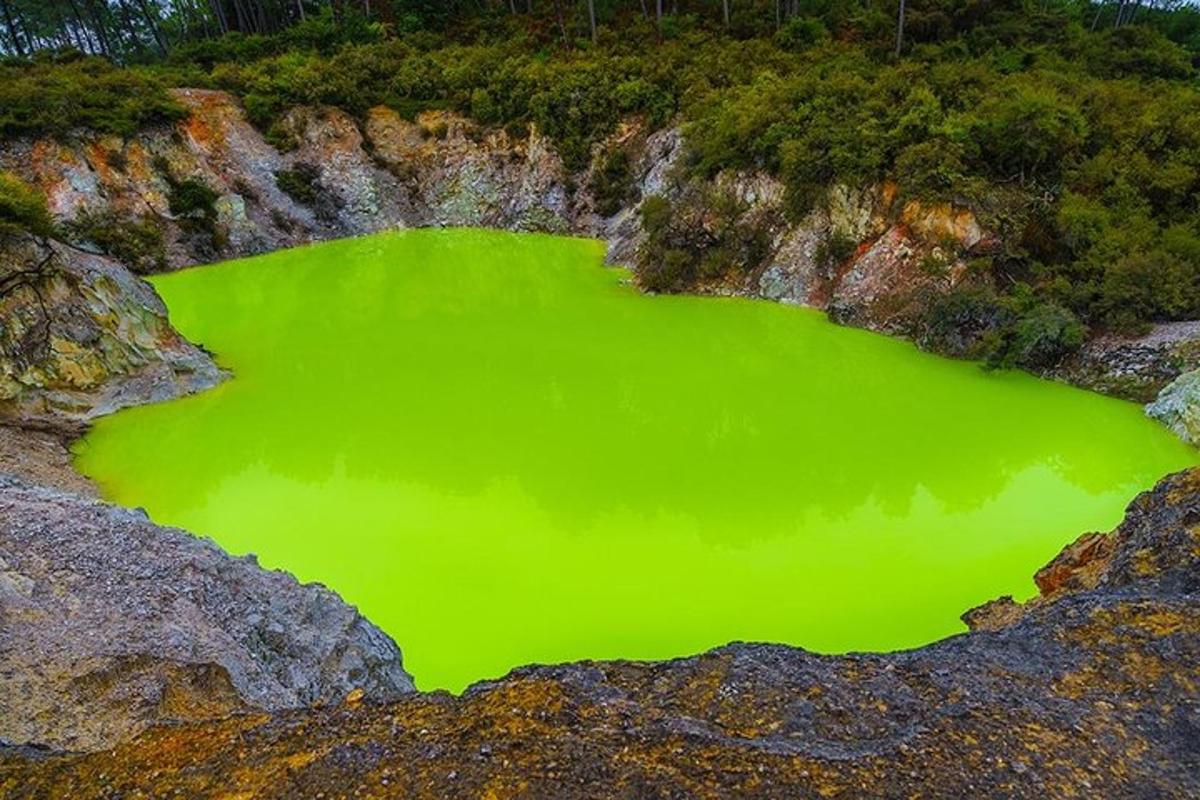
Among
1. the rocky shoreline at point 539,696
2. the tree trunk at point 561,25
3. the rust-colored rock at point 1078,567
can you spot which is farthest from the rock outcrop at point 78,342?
the tree trunk at point 561,25

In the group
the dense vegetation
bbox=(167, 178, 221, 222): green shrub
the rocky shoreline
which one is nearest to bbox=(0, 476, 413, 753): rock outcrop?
the rocky shoreline

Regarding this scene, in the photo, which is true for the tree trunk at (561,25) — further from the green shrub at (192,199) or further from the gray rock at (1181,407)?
the gray rock at (1181,407)

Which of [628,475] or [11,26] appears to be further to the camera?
[11,26]

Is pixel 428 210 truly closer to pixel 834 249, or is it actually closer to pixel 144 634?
pixel 834 249

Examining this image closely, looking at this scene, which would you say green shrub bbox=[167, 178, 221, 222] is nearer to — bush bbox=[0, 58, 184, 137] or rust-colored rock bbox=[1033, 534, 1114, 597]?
bush bbox=[0, 58, 184, 137]

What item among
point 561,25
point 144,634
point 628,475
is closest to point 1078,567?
point 628,475
